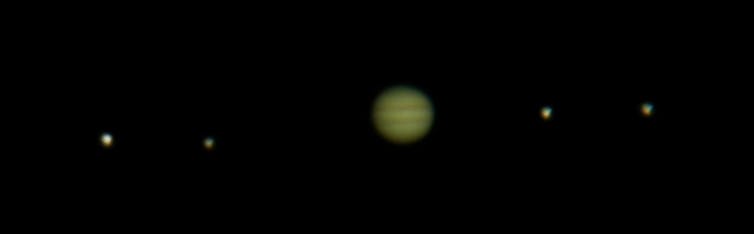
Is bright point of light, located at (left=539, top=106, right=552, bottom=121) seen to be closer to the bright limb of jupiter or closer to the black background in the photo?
the black background

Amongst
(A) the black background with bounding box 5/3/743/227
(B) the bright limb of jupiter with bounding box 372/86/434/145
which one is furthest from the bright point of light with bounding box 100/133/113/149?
(B) the bright limb of jupiter with bounding box 372/86/434/145

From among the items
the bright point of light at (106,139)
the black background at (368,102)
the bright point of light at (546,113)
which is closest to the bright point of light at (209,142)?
the black background at (368,102)

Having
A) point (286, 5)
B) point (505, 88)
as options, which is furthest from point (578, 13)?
point (286, 5)

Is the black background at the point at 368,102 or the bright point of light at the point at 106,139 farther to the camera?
the bright point of light at the point at 106,139

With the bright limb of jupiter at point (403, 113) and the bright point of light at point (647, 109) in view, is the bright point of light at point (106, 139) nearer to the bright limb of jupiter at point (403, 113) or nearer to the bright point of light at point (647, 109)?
the bright limb of jupiter at point (403, 113)

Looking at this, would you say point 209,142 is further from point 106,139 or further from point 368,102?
point 368,102
